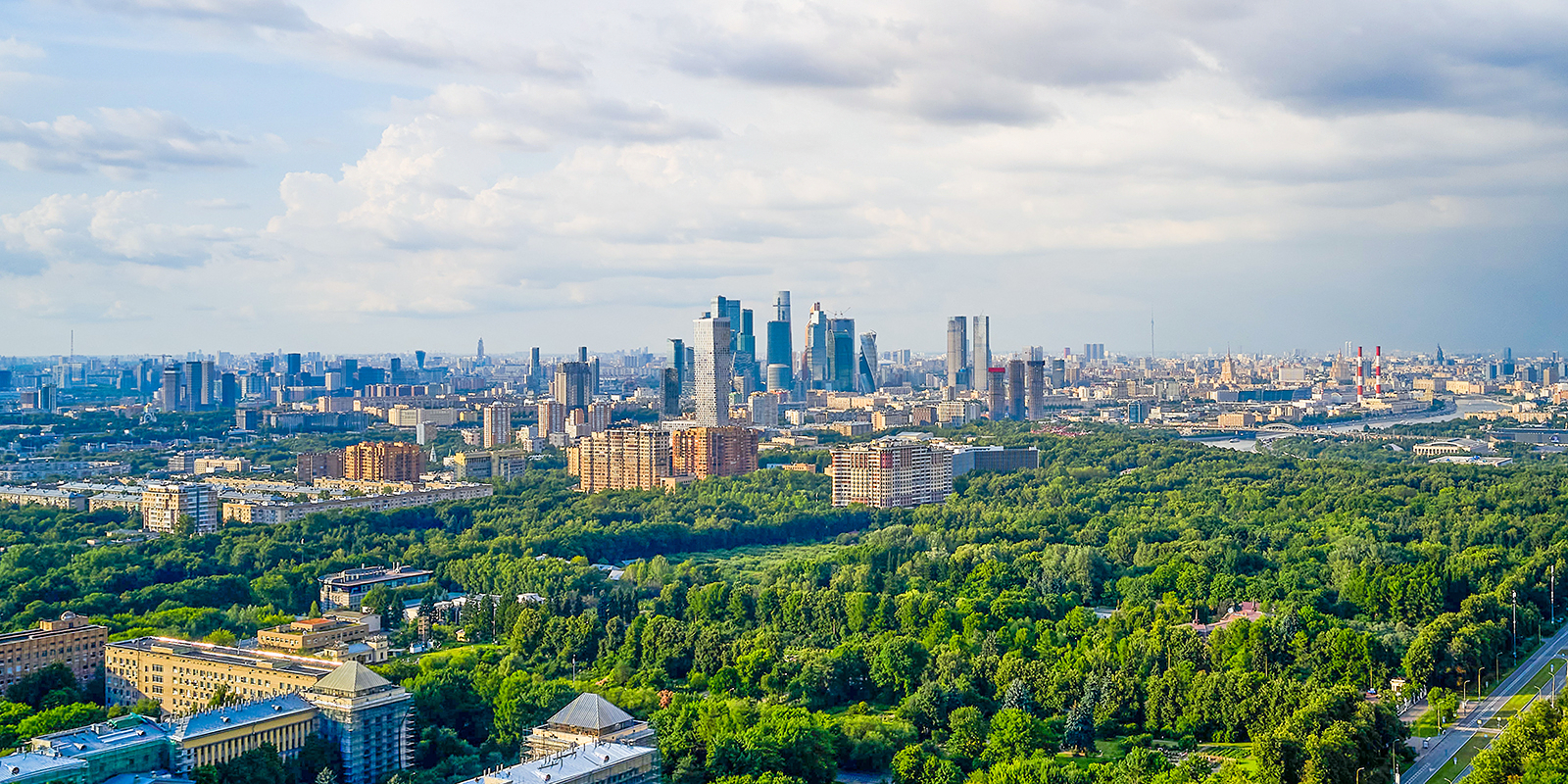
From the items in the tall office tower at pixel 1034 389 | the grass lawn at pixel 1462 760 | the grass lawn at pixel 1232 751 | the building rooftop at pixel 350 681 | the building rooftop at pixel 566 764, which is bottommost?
the grass lawn at pixel 1232 751

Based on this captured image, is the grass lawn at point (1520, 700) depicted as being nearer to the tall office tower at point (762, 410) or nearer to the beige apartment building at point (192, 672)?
the beige apartment building at point (192, 672)

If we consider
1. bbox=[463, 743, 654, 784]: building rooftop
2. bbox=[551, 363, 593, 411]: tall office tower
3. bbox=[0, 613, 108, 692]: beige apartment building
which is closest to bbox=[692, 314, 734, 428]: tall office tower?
bbox=[551, 363, 593, 411]: tall office tower

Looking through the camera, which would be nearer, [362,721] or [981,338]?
[362,721]

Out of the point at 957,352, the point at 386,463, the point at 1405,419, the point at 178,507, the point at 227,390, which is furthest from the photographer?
the point at 957,352

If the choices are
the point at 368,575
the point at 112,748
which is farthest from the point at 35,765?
the point at 368,575

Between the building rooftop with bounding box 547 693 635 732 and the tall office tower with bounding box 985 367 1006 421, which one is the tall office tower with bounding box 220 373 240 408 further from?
the building rooftop with bounding box 547 693 635 732

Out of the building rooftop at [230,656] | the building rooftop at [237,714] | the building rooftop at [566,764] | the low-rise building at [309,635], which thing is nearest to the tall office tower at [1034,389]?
the low-rise building at [309,635]

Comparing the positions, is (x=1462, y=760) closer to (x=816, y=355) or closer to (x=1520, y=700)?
(x=1520, y=700)
